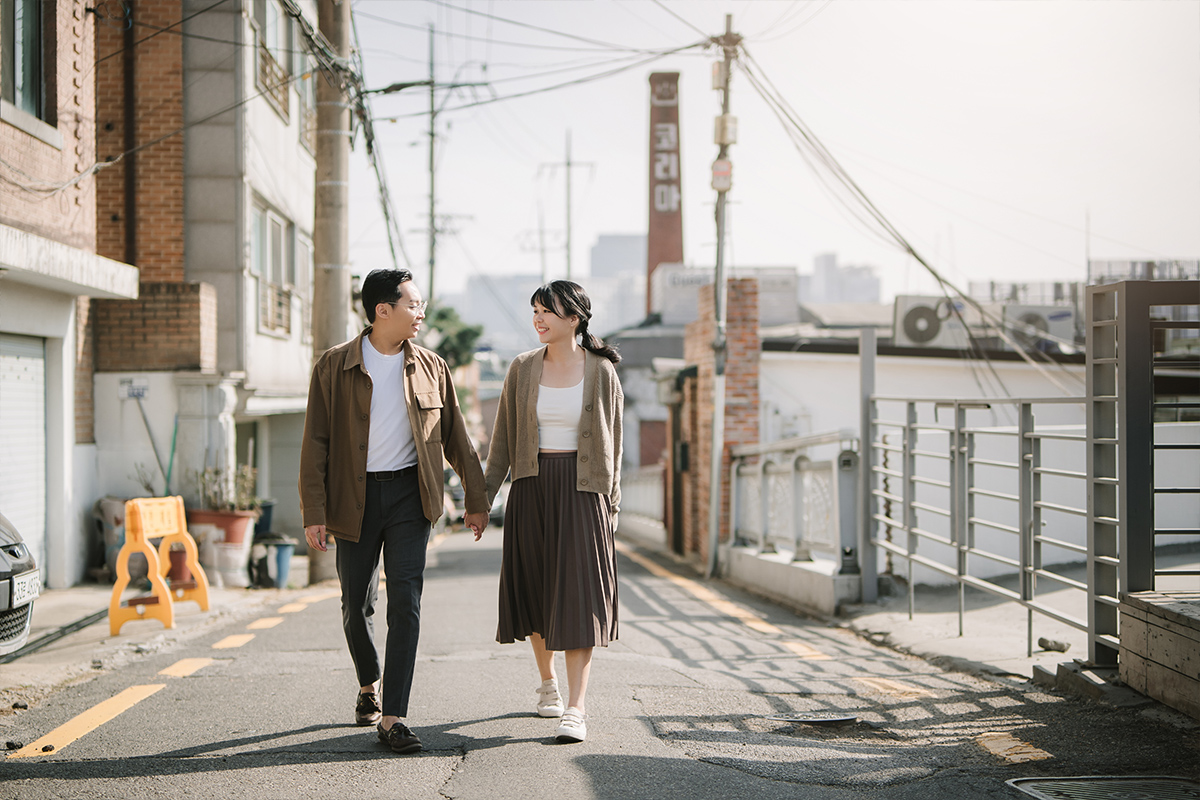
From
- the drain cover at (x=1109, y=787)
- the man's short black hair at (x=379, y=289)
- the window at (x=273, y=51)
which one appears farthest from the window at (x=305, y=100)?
the drain cover at (x=1109, y=787)

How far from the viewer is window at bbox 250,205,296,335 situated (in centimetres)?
1306

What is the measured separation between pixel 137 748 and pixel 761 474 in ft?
22.8

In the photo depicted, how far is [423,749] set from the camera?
380 cm

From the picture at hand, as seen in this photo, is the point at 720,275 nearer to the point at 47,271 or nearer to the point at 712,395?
the point at 712,395

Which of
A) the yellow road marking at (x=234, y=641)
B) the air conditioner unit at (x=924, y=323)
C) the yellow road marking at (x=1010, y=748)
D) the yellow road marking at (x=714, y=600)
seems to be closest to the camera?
the yellow road marking at (x=1010, y=748)

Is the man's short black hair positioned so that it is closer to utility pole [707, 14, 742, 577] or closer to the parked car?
the parked car

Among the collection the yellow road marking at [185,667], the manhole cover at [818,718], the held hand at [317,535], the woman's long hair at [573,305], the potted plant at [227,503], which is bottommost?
the yellow road marking at [185,667]

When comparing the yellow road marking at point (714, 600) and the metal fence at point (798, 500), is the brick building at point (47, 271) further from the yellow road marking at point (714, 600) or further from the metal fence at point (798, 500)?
Answer: the metal fence at point (798, 500)

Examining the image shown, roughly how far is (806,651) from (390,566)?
325 cm

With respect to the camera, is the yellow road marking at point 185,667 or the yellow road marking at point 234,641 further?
the yellow road marking at point 234,641

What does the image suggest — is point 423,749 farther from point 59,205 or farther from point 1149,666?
point 59,205

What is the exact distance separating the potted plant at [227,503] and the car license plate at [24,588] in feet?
17.3

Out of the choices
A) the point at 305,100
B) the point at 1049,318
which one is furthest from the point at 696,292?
the point at 305,100

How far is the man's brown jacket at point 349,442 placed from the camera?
3.97 meters
